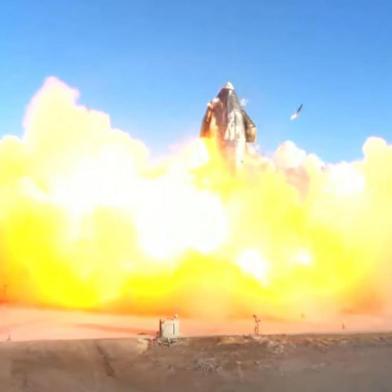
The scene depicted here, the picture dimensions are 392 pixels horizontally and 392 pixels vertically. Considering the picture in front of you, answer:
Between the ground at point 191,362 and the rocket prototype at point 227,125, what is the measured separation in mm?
23702

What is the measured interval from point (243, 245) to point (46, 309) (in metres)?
15.7

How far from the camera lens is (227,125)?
48.0 m

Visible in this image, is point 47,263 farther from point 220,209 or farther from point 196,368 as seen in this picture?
point 196,368

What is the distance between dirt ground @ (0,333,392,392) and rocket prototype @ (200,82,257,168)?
80.8 ft

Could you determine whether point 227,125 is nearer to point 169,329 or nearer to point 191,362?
point 169,329

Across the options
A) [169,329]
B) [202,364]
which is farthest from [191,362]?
[169,329]

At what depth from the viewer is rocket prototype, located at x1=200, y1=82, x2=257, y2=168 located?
4791 centimetres

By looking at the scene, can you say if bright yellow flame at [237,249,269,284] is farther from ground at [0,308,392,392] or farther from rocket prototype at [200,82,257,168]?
ground at [0,308,392,392]

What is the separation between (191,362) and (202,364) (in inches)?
23.6

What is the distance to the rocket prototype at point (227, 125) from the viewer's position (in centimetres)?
4791

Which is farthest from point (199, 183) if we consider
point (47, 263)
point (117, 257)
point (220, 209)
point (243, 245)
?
point (47, 263)

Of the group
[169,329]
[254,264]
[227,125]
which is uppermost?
[227,125]

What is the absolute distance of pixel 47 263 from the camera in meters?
37.5

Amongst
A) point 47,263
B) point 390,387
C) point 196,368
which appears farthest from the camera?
point 47,263
